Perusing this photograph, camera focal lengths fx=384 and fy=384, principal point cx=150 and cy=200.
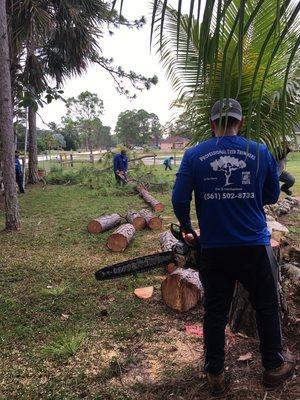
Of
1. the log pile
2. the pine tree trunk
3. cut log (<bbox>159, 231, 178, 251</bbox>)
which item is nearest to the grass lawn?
cut log (<bbox>159, 231, 178, 251</bbox>)

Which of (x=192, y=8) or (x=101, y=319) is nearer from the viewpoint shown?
(x=192, y=8)

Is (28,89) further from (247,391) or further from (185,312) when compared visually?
(247,391)

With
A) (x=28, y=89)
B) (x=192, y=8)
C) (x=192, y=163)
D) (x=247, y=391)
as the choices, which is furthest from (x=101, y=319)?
(x=28, y=89)

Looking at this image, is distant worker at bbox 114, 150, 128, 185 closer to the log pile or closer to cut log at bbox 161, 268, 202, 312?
the log pile

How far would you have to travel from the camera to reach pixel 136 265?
3.26m

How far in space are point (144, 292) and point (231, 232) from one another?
2.07m

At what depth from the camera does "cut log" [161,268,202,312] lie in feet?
12.0

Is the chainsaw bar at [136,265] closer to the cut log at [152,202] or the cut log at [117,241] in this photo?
the cut log at [117,241]

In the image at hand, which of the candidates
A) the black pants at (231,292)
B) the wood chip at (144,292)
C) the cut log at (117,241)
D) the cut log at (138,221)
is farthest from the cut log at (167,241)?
the black pants at (231,292)

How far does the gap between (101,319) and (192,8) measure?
346 centimetres

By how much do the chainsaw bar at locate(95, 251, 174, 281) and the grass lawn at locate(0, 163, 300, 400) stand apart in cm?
54

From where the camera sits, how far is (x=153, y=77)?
544 inches

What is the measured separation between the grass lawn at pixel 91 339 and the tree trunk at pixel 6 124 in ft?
4.42

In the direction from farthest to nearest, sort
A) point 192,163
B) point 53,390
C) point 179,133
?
point 179,133
point 53,390
point 192,163
